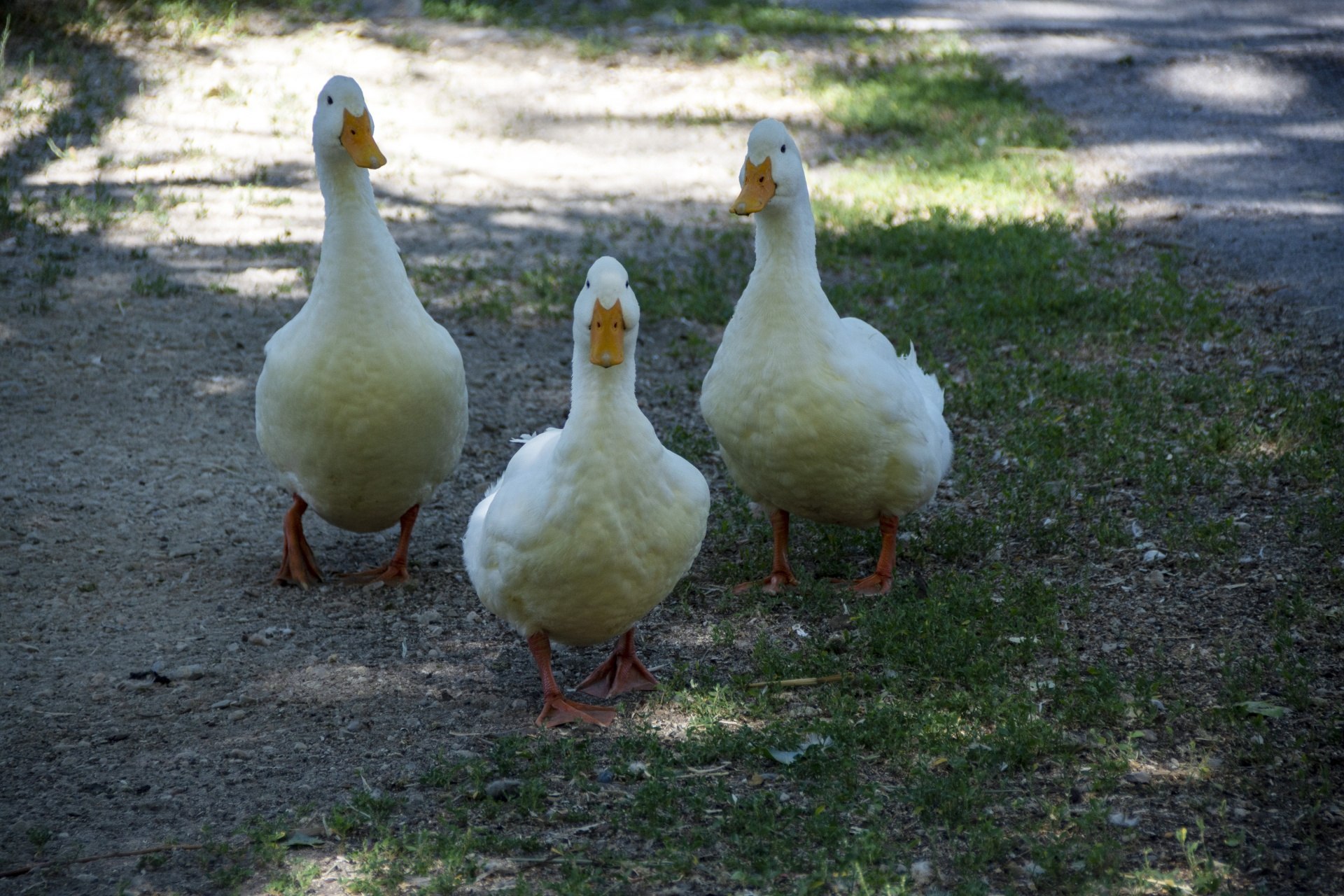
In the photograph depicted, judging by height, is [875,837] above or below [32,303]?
below

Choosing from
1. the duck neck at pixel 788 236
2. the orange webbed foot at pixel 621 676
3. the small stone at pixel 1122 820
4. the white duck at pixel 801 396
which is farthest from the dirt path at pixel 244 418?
the small stone at pixel 1122 820

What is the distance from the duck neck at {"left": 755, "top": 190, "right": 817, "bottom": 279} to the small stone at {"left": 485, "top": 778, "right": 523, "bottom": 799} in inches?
86.7

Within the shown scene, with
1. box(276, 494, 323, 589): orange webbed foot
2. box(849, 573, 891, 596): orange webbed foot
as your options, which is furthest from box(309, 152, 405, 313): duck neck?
box(849, 573, 891, 596): orange webbed foot

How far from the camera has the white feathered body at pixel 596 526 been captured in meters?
3.66

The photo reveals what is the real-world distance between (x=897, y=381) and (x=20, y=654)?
3.36 meters

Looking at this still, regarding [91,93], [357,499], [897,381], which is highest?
[91,93]

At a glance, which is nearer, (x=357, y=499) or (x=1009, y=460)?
(x=357, y=499)

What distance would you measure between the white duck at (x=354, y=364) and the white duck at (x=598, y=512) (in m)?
0.86

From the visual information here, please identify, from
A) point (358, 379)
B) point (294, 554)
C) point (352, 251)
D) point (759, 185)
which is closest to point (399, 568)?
point (294, 554)

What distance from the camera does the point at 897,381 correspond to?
4746 millimetres

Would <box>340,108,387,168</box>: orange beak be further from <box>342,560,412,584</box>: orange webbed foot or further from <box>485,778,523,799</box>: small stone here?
<box>485,778,523,799</box>: small stone

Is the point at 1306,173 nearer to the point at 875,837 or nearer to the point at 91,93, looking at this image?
A: the point at 875,837

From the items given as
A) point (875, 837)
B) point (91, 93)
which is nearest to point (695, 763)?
point (875, 837)

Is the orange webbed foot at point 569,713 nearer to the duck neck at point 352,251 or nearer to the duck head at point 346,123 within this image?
the duck neck at point 352,251
